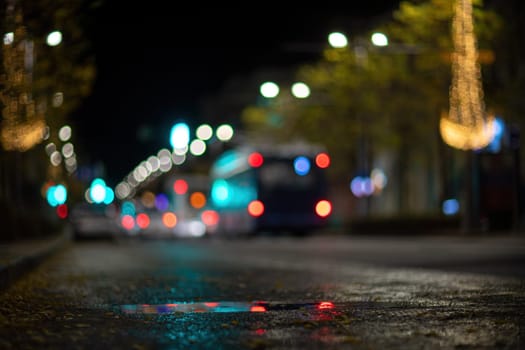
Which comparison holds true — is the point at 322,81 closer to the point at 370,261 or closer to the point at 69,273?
the point at 370,261

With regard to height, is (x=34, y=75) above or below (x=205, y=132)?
below

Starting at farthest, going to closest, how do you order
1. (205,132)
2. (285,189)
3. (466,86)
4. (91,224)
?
(205,132)
(91,224)
(285,189)
(466,86)

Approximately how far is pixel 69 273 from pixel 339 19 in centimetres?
6057

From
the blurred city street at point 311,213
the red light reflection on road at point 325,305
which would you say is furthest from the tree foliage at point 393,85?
the red light reflection on road at point 325,305

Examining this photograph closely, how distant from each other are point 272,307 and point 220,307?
0.54m

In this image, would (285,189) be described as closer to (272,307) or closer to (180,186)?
(180,186)

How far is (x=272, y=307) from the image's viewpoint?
403 inches

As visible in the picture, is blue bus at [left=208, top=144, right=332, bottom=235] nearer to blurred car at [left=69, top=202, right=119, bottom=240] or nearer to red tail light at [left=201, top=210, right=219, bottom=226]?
blurred car at [left=69, top=202, right=119, bottom=240]

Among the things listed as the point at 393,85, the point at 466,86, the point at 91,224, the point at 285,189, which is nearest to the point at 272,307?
the point at 466,86

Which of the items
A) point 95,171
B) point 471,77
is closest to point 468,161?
point 471,77

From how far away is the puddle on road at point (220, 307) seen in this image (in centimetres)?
996

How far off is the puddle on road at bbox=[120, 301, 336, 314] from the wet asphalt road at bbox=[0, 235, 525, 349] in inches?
0.5

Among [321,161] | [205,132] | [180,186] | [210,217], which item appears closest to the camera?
[321,161]

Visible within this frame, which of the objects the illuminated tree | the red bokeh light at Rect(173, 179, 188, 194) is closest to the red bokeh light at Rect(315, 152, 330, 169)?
the illuminated tree
